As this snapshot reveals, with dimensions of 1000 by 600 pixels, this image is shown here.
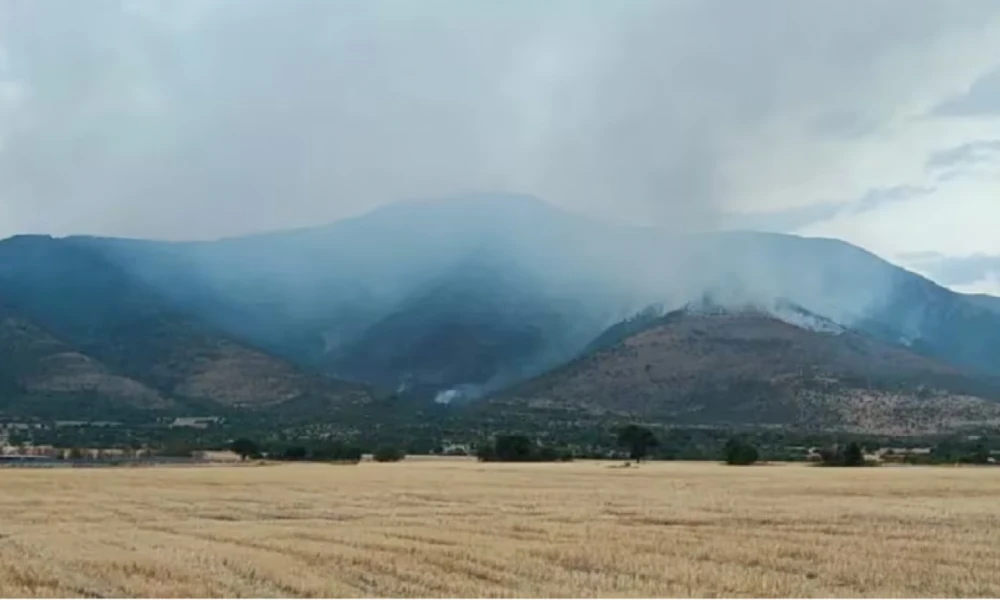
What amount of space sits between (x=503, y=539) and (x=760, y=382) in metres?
115

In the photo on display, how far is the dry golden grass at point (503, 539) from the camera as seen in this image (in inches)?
805

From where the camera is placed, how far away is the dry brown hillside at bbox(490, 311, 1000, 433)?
12700 cm

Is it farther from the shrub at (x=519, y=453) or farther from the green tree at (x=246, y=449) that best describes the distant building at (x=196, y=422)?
the shrub at (x=519, y=453)

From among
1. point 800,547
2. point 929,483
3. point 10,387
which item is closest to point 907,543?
point 800,547

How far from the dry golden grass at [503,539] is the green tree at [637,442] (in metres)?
45.6

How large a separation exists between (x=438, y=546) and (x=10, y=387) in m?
131

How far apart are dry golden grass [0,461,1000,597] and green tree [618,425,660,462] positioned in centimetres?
4559

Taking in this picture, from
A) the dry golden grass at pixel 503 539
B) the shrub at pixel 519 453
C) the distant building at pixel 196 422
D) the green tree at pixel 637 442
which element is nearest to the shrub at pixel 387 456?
the shrub at pixel 519 453

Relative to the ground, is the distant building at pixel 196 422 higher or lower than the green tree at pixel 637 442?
higher

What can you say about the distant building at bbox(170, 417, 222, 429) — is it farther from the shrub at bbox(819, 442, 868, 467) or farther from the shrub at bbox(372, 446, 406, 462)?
the shrub at bbox(819, 442, 868, 467)

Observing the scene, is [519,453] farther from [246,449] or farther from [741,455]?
[246,449]

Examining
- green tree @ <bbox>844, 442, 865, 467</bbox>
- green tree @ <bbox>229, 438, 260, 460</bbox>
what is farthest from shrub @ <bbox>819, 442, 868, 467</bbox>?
green tree @ <bbox>229, 438, 260, 460</bbox>

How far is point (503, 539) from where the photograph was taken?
1056 inches

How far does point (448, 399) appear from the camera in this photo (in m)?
192
